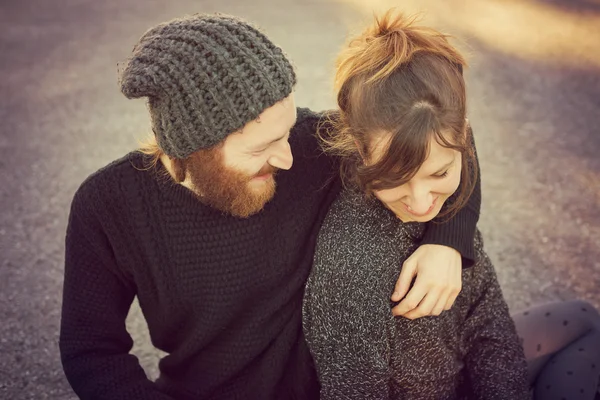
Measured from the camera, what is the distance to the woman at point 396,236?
1.53m

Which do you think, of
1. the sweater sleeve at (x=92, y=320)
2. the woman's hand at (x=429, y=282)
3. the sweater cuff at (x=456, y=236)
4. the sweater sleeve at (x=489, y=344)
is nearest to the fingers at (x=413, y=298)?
the woman's hand at (x=429, y=282)

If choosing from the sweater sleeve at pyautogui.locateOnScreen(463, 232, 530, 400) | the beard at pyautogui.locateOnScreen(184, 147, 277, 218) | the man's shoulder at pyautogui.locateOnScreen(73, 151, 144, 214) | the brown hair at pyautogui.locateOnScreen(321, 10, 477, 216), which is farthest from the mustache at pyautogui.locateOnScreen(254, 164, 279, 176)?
the sweater sleeve at pyautogui.locateOnScreen(463, 232, 530, 400)

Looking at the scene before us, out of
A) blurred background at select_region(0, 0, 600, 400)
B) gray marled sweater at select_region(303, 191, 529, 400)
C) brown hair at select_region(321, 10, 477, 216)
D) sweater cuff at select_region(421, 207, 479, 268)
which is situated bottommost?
blurred background at select_region(0, 0, 600, 400)

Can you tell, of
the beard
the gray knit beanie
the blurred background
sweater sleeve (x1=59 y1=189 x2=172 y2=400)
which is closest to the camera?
the gray knit beanie

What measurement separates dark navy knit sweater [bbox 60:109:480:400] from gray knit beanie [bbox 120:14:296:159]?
0.23 metres

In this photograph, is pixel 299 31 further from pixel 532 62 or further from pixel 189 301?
pixel 189 301

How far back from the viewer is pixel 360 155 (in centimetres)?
166

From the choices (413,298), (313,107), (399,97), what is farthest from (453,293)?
(313,107)

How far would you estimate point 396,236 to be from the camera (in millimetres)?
1762

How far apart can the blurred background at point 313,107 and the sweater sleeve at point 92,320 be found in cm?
89

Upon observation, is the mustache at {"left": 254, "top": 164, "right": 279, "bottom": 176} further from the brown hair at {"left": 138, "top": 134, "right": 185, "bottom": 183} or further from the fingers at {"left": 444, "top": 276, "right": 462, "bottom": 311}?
the fingers at {"left": 444, "top": 276, "right": 462, "bottom": 311}

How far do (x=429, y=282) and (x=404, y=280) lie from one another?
0.07 meters

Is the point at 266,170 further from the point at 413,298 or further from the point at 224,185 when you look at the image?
the point at 413,298

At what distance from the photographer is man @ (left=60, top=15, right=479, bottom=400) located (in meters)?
1.50
